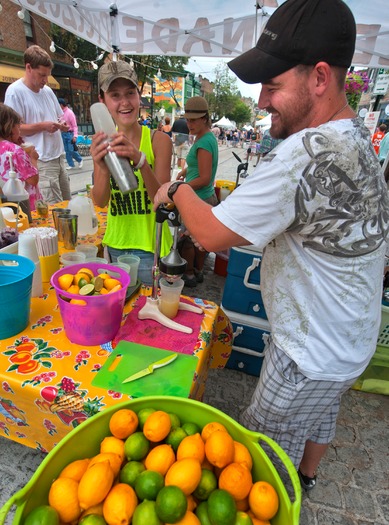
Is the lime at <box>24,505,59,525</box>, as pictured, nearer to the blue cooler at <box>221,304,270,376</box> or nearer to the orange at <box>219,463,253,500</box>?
the orange at <box>219,463,253,500</box>

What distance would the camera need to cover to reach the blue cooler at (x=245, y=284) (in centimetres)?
250

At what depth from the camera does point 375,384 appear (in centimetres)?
275

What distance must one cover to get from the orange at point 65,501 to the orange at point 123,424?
166 millimetres

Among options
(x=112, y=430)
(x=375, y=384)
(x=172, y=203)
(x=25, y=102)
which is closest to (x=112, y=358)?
(x=112, y=430)

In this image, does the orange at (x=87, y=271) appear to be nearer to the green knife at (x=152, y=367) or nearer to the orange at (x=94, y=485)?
the green knife at (x=152, y=367)

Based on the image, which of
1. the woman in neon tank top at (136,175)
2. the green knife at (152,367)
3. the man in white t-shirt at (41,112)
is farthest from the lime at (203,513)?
the man in white t-shirt at (41,112)

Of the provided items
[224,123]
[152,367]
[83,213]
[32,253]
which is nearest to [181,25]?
[83,213]

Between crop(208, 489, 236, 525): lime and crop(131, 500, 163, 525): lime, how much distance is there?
0.13 m

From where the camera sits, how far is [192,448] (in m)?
0.86

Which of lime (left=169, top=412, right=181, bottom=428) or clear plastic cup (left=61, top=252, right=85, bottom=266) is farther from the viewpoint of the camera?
clear plastic cup (left=61, top=252, right=85, bottom=266)

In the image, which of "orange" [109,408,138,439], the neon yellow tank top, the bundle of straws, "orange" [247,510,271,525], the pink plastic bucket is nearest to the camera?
"orange" [247,510,271,525]

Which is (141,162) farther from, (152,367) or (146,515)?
(146,515)

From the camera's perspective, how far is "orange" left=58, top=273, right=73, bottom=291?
1.29m

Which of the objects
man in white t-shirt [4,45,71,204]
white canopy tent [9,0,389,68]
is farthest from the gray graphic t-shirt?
man in white t-shirt [4,45,71,204]
